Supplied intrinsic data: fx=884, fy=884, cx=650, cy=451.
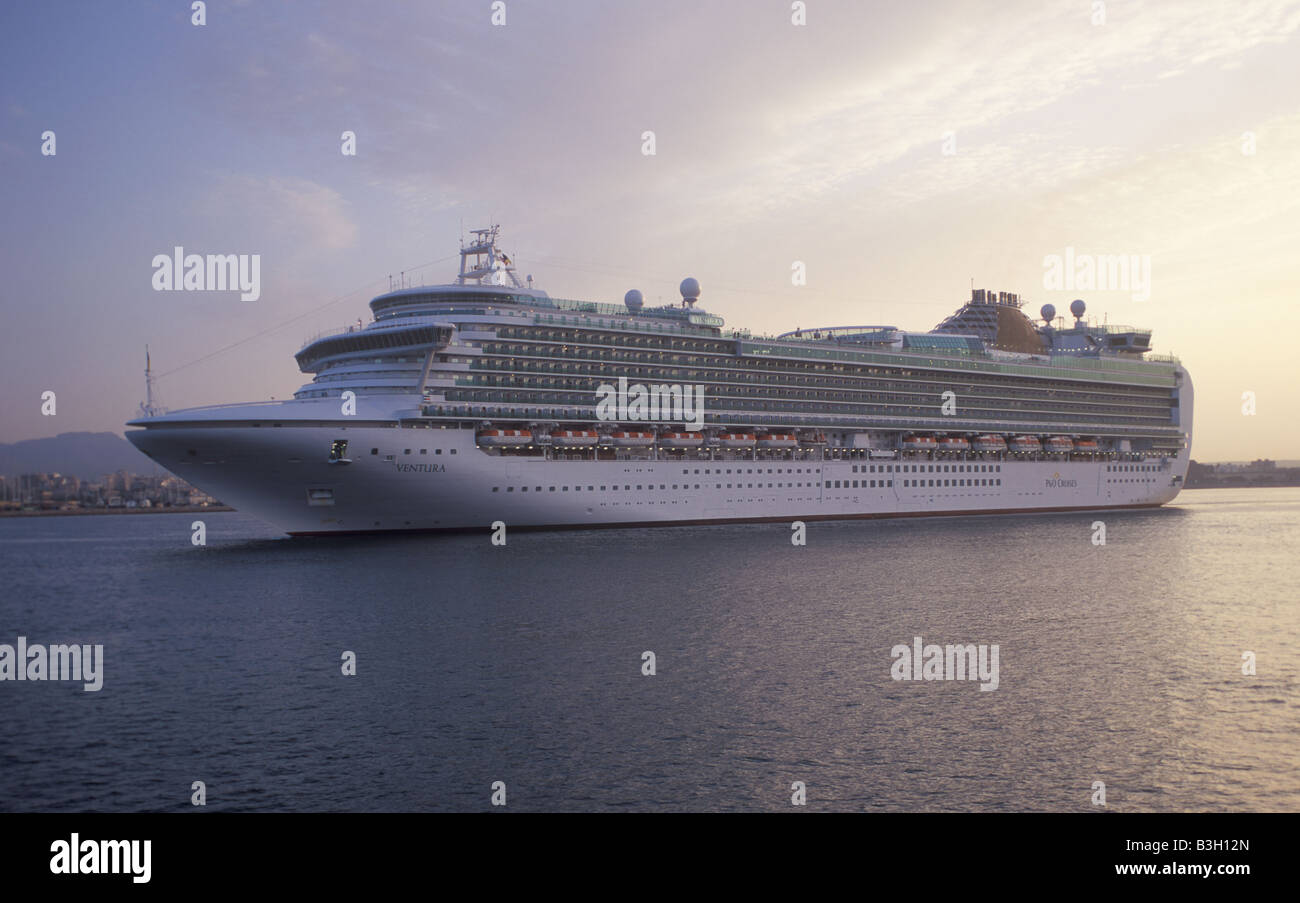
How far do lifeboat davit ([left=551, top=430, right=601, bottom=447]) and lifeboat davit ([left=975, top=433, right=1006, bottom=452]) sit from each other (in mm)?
47858

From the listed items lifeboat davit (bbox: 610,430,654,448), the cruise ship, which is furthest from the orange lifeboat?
Answer: lifeboat davit (bbox: 610,430,654,448)

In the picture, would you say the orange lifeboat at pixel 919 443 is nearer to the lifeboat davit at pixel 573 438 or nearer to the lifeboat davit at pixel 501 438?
the lifeboat davit at pixel 573 438

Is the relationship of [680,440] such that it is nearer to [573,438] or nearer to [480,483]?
[573,438]

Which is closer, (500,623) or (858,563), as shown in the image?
(500,623)

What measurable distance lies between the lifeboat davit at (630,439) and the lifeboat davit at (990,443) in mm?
42879

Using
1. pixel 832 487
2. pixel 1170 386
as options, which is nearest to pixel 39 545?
pixel 832 487

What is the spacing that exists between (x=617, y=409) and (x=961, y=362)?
46.2m

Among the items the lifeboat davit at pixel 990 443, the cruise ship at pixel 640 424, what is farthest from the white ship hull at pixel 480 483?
the lifeboat davit at pixel 990 443

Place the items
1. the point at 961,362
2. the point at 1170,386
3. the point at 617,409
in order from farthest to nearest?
the point at 1170,386, the point at 961,362, the point at 617,409
